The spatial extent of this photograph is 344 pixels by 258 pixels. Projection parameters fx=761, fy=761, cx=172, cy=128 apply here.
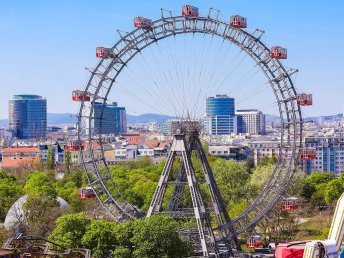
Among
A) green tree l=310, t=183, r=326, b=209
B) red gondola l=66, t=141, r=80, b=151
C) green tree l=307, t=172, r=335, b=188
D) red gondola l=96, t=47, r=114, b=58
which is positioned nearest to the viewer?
red gondola l=96, t=47, r=114, b=58

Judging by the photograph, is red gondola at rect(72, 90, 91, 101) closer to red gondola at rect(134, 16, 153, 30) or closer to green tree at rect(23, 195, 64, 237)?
red gondola at rect(134, 16, 153, 30)

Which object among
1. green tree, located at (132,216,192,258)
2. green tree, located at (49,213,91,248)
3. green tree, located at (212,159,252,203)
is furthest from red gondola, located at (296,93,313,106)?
green tree, located at (212,159,252,203)

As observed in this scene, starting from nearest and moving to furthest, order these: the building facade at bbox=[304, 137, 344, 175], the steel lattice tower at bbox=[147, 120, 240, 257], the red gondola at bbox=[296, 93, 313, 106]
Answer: the steel lattice tower at bbox=[147, 120, 240, 257]
the red gondola at bbox=[296, 93, 313, 106]
the building facade at bbox=[304, 137, 344, 175]

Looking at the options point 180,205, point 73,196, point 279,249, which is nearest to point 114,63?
point 180,205

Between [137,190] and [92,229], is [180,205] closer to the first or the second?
[92,229]

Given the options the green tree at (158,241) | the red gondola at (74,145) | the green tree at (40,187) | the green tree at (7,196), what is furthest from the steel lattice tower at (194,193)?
the green tree at (7,196)

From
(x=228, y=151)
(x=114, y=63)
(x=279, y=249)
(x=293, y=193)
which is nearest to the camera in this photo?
(x=279, y=249)

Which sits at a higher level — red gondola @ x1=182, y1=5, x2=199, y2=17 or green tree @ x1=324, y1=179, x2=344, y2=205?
red gondola @ x1=182, y1=5, x2=199, y2=17
